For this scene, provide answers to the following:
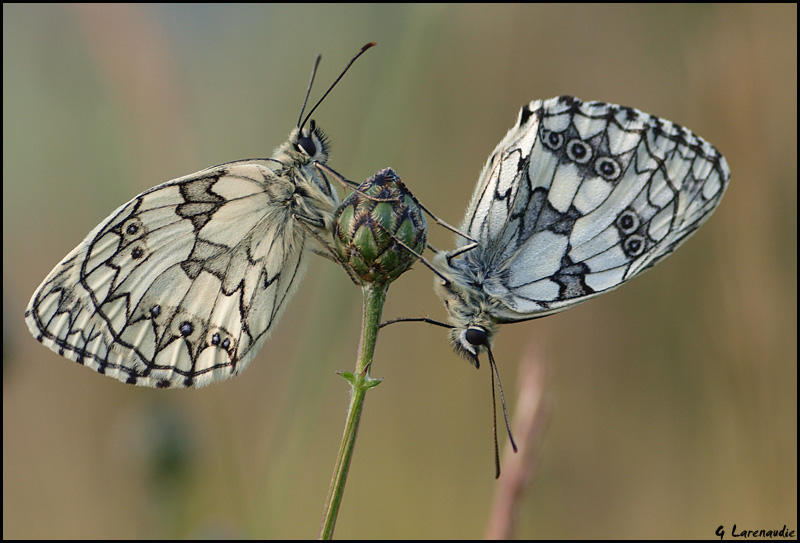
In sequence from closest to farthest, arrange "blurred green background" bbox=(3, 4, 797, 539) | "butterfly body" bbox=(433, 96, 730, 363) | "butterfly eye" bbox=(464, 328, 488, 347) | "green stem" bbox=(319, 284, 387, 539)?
"green stem" bbox=(319, 284, 387, 539), "butterfly eye" bbox=(464, 328, 488, 347), "butterfly body" bbox=(433, 96, 730, 363), "blurred green background" bbox=(3, 4, 797, 539)

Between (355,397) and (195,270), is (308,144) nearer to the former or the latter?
(195,270)

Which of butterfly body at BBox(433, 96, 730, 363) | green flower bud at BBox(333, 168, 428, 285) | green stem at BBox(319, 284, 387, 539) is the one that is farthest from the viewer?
butterfly body at BBox(433, 96, 730, 363)

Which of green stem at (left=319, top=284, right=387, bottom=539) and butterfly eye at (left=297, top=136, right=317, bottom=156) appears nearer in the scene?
green stem at (left=319, top=284, right=387, bottom=539)

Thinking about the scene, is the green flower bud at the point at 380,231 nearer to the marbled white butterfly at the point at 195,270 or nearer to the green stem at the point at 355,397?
the green stem at the point at 355,397

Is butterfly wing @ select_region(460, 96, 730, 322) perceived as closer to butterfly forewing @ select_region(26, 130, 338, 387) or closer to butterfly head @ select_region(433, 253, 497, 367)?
butterfly head @ select_region(433, 253, 497, 367)

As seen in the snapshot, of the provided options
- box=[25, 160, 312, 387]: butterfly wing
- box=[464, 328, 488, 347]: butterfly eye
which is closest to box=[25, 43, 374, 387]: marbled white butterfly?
box=[25, 160, 312, 387]: butterfly wing

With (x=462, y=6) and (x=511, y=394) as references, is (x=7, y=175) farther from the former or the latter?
(x=511, y=394)

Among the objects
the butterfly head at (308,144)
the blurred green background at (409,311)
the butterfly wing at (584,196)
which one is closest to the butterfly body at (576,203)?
the butterfly wing at (584,196)

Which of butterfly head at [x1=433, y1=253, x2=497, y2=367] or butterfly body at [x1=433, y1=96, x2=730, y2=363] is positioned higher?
butterfly body at [x1=433, y1=96, x2=730, y2=363]
